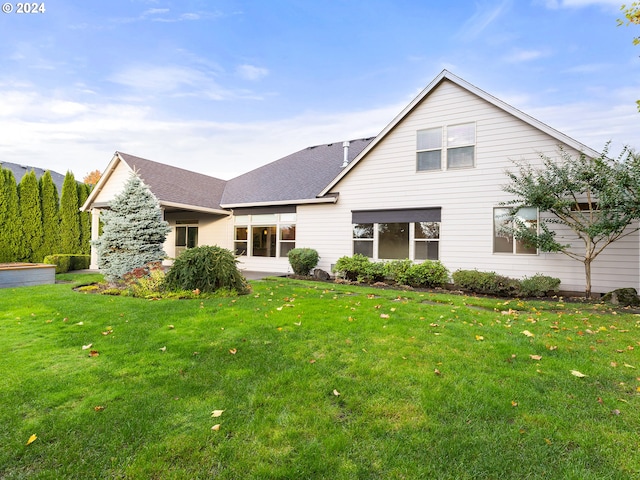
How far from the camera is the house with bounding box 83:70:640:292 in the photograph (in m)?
10.2

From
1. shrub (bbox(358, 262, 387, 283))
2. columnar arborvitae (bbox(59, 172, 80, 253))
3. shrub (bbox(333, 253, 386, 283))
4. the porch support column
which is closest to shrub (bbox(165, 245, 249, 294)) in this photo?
shrub (bbox(333, 253, 386, 283))

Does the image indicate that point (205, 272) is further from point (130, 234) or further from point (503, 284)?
point (503, 284)

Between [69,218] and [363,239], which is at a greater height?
[69,218]

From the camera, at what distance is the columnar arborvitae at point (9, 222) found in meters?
15.0

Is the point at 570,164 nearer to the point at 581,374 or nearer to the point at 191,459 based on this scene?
the point at 581,374

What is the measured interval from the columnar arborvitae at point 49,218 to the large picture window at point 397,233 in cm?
1584

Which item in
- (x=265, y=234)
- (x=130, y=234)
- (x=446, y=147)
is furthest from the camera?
(x=265, y=234)

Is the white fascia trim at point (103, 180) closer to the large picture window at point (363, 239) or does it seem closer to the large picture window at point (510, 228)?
the large picture window at point (363, 239)

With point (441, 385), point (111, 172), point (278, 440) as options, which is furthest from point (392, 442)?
point (111, 172)

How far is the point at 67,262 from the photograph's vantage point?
592 inches

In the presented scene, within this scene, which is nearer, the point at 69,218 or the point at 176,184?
the point at 176,184

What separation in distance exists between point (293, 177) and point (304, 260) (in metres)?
5.42

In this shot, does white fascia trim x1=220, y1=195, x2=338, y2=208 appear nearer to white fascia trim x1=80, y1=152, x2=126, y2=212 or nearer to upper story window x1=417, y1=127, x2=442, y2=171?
upper story window x1=417, y1=127, x2=442, y2=171

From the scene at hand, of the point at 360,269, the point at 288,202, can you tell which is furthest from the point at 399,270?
the point at 288,202
